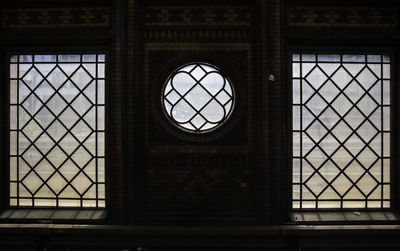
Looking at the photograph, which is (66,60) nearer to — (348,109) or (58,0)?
(58,0)

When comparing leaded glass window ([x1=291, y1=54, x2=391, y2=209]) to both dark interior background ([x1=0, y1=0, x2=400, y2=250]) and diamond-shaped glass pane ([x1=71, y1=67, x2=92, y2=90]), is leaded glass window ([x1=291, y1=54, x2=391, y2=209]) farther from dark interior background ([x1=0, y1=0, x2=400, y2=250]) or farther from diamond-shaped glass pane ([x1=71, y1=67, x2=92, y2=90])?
diamond-shaped glass pane ([x1=71, y1=67, x2=92, y2=90])

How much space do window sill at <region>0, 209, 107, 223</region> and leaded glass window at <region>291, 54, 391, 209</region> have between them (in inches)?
117

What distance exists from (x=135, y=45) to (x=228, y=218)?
9.21 feet

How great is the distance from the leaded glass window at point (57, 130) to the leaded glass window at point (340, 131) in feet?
9.73

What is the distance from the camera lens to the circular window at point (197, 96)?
13.2 ft

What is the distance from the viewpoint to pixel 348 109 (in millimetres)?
4066

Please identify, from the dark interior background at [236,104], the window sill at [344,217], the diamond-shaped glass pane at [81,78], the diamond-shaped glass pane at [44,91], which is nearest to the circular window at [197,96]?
the dark interior background at [236,104]

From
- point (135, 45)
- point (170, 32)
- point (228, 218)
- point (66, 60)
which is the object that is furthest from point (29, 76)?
point (228, 218)

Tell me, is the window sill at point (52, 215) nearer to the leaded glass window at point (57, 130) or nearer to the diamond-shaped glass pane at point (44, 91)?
the leaded glass window at point (57, 130)

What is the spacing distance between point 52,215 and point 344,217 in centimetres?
425

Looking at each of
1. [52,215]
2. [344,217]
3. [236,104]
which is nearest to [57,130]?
[52,215]

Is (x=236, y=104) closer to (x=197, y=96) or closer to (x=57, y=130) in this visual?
(x=197, y=96)

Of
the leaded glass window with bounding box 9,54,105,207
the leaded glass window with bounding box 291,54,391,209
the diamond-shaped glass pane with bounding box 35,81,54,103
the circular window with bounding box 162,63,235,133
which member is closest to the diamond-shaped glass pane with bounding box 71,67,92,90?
the leaded glass window with bounding box 9,54,105,207

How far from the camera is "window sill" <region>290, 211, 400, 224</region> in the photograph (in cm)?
392
